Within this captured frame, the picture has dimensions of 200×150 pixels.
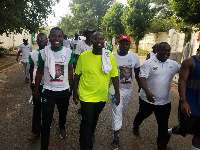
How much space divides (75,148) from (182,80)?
213cm

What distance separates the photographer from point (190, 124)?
106 inches

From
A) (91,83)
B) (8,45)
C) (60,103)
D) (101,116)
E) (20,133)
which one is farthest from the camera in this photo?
(8,45)

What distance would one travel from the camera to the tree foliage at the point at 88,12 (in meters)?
50.9

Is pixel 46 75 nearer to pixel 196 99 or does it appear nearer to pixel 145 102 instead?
pixel 145 102

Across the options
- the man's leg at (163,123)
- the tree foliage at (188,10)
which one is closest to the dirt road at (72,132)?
the man's leg at (163,123)

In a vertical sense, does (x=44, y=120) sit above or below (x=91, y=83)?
below

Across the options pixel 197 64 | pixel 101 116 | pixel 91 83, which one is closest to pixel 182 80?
pixel 197 64

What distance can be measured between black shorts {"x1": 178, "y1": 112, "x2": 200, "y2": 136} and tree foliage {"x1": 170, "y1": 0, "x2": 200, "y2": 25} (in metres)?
8.47

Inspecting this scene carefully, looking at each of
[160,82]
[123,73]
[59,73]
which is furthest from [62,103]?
[160,82]

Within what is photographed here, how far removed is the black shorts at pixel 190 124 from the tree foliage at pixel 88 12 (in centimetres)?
4967

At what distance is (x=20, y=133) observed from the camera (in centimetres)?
390

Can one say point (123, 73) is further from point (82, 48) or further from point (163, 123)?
point (82, 48)

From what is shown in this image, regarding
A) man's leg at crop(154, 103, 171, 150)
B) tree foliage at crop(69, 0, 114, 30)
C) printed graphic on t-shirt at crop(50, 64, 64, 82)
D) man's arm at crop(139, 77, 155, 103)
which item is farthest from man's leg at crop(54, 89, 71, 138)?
tree foliage at crop(69, 0, 114, 30)

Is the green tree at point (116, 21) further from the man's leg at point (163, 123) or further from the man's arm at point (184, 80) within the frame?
the man's arm at point (184, 80)
